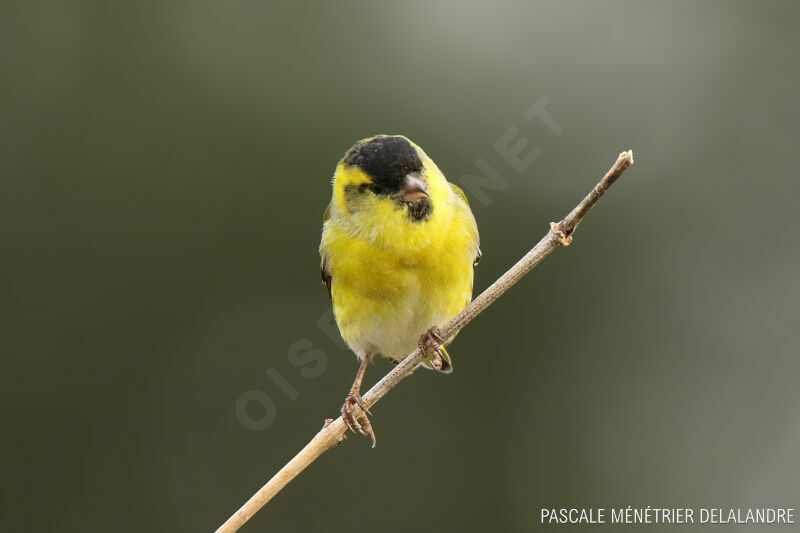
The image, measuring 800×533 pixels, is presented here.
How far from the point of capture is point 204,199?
7727 mm

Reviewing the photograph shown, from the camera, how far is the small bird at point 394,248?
4.50 metres

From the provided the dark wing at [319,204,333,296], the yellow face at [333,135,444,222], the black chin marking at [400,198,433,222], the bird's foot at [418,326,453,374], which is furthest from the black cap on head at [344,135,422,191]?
the bird's foot at [418,326,453,374]

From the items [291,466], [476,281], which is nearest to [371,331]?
[291,466]

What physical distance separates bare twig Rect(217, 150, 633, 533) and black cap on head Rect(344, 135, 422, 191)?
3.02 ft

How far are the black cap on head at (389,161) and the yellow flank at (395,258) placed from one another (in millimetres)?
60

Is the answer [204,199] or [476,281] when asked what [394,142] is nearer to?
[476,281]

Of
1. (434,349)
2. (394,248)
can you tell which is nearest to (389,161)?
(394,248)

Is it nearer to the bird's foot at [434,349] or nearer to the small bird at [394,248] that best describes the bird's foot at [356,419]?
the small bird at [394,248]

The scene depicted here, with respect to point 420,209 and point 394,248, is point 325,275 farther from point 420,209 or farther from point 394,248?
point 420,209

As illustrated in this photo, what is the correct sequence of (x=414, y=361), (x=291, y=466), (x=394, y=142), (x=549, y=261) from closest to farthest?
(x=291, y=466) < (x=414, y=361) < (x=394, y=142) < (x=549, y=261)

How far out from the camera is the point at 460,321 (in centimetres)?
375

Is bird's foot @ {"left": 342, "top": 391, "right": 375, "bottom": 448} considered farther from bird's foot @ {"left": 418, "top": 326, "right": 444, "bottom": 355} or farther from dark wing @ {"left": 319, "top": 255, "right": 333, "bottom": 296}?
dark wing @ {"left": 319, "top": 255, "right": 333, "bottom": 296}

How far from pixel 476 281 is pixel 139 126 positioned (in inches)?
127

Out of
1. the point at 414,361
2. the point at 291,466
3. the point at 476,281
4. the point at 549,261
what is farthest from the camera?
the point at 549,261
